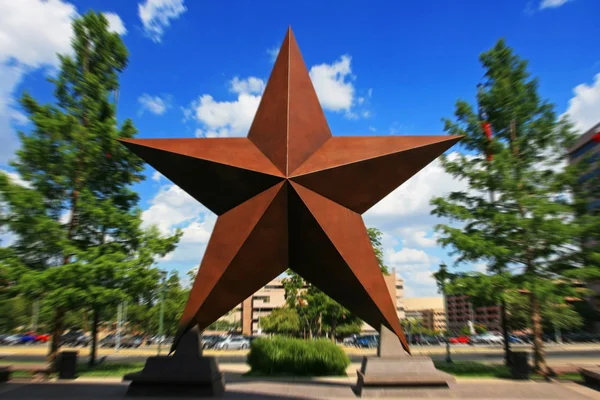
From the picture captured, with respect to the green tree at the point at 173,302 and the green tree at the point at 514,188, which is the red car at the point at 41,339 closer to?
the green tree at the point at 173,302

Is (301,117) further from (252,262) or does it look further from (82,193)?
(82,193)

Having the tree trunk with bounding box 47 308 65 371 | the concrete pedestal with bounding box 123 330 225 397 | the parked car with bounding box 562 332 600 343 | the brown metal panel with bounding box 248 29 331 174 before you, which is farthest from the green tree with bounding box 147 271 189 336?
the parked car with bounding box 562 332 600 343

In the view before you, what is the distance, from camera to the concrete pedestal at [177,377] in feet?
32.0

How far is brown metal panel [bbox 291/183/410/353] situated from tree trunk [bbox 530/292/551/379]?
8556mm

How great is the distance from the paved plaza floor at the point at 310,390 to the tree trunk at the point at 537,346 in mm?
2103

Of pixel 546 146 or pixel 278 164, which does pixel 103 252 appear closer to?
pixel 278 164

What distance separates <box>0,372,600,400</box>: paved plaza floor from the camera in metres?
9.90

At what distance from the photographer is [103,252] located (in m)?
16.1

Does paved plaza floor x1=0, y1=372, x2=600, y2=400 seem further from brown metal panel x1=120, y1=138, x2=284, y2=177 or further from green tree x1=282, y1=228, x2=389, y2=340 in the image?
green tree x1=282, y1=228, x2=389, y2=340

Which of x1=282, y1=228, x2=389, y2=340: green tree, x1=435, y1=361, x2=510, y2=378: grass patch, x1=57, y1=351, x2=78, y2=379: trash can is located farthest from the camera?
x1=282, y1=228, x2=389, y2=340: green tree

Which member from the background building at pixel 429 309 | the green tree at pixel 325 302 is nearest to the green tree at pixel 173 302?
the green tree at pixel 325 302

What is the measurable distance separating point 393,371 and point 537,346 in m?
9.26

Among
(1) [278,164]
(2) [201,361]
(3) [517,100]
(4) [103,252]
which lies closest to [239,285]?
(2) [201,361]

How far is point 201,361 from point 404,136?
8084 mm
